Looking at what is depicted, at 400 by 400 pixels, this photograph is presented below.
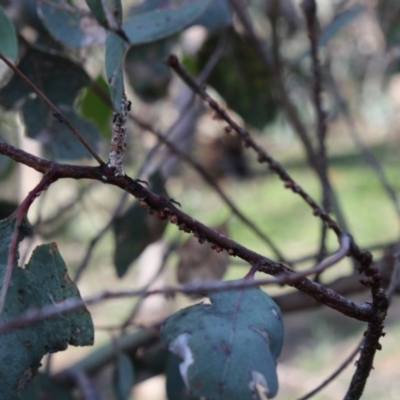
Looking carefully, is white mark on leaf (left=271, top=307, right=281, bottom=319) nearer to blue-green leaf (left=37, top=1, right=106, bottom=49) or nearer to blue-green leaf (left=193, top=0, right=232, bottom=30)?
blue-green leaf (left=37, top=1, right=106, bottom=49)

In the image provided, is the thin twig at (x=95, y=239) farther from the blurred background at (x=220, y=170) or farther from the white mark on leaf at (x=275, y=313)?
the white mark on leaf at (x=275, y=313)

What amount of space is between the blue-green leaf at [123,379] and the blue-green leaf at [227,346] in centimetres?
40

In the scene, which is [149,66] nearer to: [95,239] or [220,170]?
[95,239]

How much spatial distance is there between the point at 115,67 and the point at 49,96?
1.11ft

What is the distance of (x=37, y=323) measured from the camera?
1.27 feet

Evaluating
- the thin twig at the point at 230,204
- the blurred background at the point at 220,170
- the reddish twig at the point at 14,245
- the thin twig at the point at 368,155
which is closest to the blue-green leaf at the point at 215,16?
the blurred background at the point at 220,170

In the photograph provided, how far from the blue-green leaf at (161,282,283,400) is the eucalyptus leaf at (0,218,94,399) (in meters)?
0.05

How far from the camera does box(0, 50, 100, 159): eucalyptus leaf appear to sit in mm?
688

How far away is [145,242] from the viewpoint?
34.1 inches

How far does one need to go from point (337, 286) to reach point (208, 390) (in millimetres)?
472

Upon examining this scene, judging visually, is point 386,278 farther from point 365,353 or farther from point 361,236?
point 361,236

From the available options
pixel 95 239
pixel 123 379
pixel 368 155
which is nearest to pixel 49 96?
pixel 95 239

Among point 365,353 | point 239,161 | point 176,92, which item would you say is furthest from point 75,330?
point 239,161

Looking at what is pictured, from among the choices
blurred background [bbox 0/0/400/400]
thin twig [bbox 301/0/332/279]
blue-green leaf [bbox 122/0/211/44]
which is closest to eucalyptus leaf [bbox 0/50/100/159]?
blurred background [bbox 0/0/400/400]
